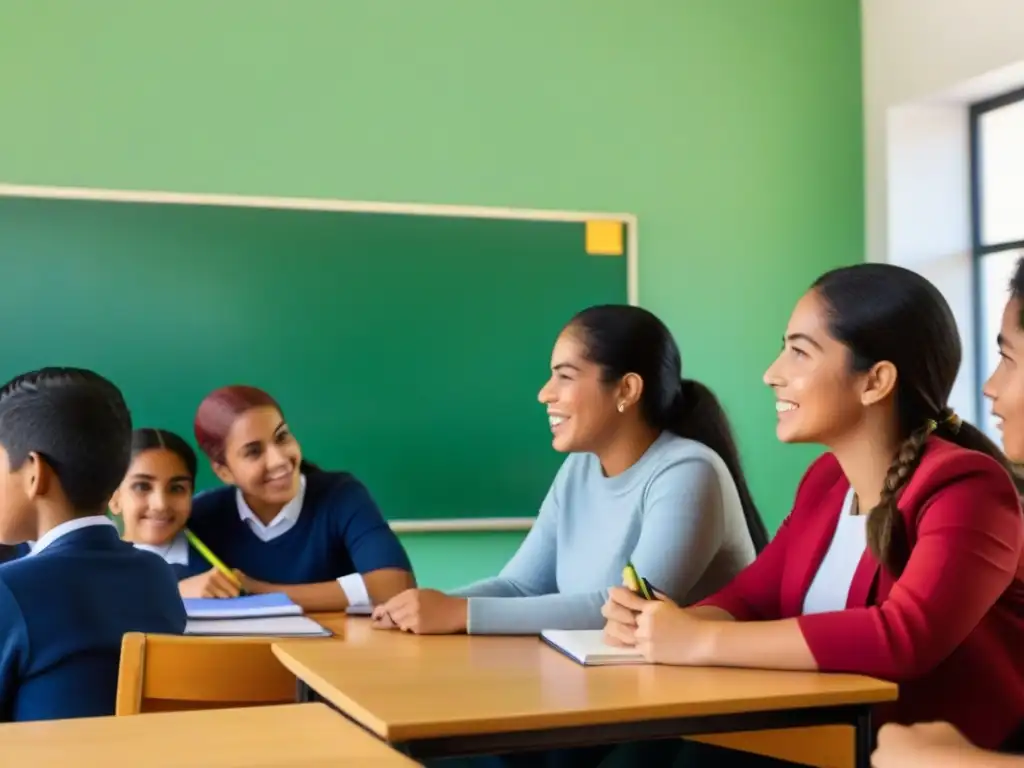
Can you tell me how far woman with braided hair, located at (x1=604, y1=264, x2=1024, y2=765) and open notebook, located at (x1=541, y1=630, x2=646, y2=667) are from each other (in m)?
0.03

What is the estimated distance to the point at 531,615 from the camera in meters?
1.93

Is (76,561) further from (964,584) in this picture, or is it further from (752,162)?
(752,162)

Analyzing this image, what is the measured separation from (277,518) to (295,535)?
0.19 ft

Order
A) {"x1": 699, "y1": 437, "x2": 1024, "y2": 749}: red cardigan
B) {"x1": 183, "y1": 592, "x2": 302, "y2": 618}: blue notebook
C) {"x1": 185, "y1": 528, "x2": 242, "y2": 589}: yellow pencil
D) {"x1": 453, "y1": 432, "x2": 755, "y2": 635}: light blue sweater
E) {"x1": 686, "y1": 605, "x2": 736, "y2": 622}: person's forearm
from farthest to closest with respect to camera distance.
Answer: {"x1": 185, "y1": 528, "x2": 242, "y2": 589}: yellow pencil → {"x1": 183, "y1": 592, "x2": 302, "y2": 618}: blue notebook → {"x1": 453, "y1": 432, "x2": 755, "y2": 635}: light blue sweater → {"x1": 686, "y1": 605, "x2": 736, "y2": 622}: person's forearm → {"x1": 699, "y1": 437, "x2": 1024, "y2": 749}: red cardigan

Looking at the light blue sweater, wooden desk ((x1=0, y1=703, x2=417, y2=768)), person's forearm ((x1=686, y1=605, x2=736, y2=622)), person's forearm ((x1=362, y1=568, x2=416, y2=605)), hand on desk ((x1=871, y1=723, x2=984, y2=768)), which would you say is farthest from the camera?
person's forearm ((x1=362, y1=568, x2=416, y2=605))

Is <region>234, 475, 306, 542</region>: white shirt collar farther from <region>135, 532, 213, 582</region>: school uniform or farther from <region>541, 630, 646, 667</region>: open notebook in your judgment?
<region>541, 630, 646, 667</region>: open notebook

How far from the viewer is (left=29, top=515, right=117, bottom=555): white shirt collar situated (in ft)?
5.68

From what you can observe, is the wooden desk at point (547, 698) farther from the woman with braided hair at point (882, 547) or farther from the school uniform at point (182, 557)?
the school uniform at point (182, 557)

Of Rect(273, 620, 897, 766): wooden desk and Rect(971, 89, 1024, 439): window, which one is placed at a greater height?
Rect(971, 89, 1024, 439): window

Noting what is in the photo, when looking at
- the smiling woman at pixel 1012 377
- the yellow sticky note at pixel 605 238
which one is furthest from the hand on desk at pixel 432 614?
the yellow sticky note at pixel 605 238

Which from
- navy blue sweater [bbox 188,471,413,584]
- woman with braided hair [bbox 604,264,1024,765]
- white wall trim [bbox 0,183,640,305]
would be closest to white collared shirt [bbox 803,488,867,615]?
woman with braided hair [bbox 604,264,1024,765]

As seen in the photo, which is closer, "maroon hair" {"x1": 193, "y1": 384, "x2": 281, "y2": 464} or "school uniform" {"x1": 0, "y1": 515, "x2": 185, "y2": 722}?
"school uniform" {"x1": 0, "y1": 515, "x2": 185, "y2": 722}

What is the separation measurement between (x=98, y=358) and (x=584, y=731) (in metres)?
2.55

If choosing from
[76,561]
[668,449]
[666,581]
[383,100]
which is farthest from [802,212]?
[76,561]
